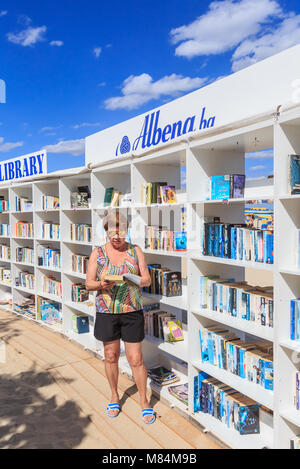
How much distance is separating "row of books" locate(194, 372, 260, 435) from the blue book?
1.56 meters

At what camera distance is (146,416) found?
316cm

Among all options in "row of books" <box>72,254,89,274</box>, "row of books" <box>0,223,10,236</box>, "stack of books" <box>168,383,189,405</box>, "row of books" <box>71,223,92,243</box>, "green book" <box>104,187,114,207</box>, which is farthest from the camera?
"row of books" <box>0,223,10,236</box>

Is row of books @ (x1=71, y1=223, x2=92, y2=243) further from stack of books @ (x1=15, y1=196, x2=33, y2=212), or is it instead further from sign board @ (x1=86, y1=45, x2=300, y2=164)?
stack of books @ (x1=15, y1=196, x2=33, y2=212)

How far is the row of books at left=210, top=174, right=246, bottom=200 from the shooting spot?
122 inches

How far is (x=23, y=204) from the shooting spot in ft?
21.9

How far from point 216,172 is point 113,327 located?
5.43 ft

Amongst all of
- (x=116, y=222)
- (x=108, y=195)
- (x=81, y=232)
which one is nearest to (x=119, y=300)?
(x=116, y=222)

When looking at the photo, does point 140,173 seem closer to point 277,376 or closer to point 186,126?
point 186,126

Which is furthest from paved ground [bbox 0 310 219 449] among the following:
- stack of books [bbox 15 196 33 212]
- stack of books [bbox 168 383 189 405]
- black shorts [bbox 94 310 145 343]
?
stack of books [bbox 15 196 33 212]

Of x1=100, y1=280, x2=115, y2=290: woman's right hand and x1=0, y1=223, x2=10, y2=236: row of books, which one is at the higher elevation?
x1=0, y1=223, x2=10, y2=236: row of books

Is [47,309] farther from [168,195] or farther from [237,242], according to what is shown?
[237,242]

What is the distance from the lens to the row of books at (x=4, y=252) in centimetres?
745

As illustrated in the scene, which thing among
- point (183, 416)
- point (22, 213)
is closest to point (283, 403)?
point (183, 416)

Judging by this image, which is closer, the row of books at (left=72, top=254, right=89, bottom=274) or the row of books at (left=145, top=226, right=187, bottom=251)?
the row of books at (left=145, top=226, right=187, bottom=251)
